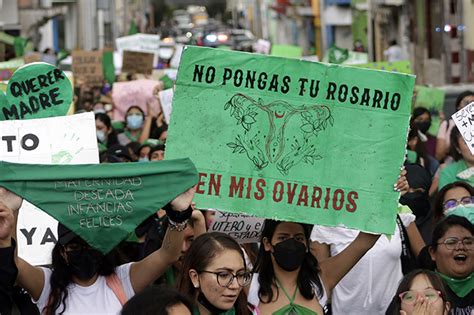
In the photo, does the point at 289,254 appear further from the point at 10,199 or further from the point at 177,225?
the point at 10,199

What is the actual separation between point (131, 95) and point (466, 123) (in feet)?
31.7

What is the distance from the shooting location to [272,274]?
21.7ft

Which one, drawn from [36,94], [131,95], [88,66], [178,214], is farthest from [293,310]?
[88,66]

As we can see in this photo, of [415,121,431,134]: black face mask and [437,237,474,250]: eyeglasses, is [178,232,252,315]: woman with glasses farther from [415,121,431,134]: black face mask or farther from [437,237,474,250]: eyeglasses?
[415,121,431,134]: black face mask

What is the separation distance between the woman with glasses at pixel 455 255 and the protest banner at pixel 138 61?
14476mm

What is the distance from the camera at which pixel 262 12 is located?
9144 cm

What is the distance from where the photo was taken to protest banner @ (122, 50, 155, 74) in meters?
21.5

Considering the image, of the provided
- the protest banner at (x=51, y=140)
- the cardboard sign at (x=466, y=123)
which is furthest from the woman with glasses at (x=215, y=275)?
the cardboard sign at (x=466, y=123)

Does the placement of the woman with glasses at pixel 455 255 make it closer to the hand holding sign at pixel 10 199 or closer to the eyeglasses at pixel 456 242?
the eyeglasses at pixel 456 242

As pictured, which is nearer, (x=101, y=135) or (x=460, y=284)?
(x=460, y=284)

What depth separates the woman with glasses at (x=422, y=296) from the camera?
19.6ft

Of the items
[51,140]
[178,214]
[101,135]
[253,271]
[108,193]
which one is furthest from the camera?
[101,135]

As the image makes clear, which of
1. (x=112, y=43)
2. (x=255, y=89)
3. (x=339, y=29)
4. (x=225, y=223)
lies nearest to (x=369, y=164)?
(x=255, y=89)

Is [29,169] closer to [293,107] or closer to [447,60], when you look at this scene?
[293,107]
